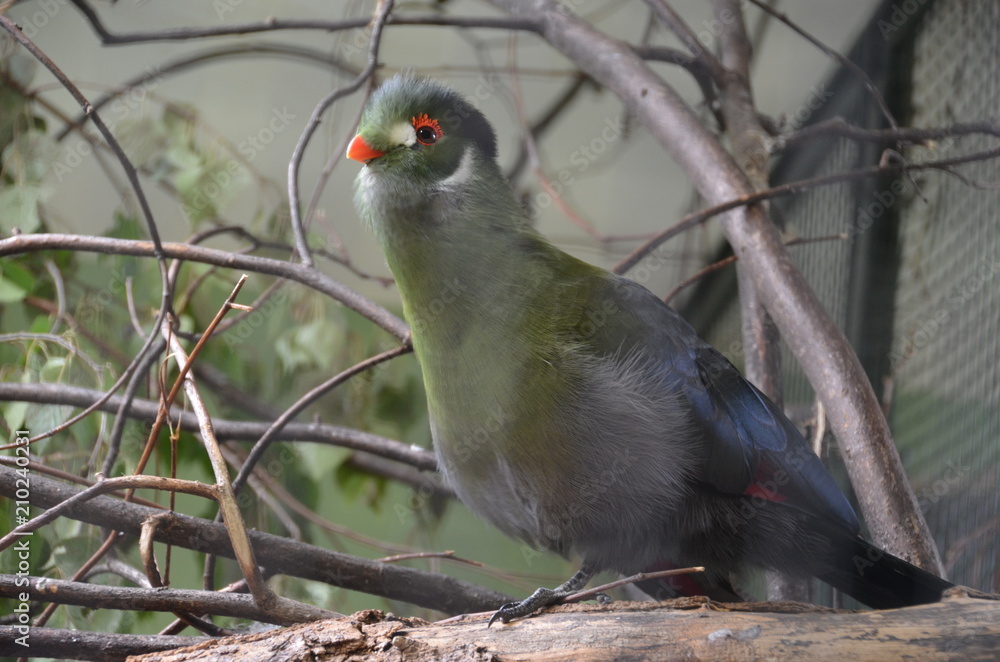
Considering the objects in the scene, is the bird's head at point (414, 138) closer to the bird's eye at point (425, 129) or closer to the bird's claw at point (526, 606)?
the bird's eye at point (425, 129)

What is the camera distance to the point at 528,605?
3.03 feet

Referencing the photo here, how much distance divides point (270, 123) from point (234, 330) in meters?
0.59

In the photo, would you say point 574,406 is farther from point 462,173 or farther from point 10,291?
point 10,291

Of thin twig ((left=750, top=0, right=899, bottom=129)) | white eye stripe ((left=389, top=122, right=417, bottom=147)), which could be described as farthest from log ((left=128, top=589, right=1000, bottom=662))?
thin twig ((left=750, top=0, right=899, bottom=129))

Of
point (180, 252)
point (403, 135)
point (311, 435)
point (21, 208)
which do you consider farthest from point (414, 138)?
point (21, 208)

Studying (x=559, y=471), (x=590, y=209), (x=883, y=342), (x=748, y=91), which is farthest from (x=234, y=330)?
(x=883, y=342)

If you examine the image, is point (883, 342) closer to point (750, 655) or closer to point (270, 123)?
point (750, 655)

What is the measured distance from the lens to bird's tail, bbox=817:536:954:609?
0.93m

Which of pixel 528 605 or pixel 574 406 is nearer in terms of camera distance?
pixel 528 605

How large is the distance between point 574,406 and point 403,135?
54cm

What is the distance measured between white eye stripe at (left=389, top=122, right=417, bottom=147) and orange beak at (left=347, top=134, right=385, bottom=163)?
3 cm

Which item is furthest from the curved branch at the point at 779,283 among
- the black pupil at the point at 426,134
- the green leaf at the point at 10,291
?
the green leaf at the point at 10,291

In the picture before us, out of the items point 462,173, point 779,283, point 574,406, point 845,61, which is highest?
point 845,61

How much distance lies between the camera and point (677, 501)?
113cm
